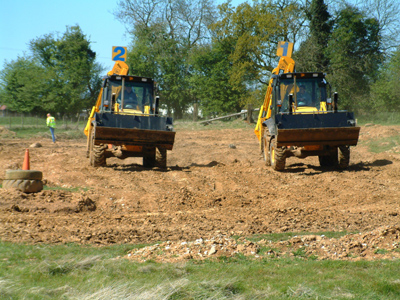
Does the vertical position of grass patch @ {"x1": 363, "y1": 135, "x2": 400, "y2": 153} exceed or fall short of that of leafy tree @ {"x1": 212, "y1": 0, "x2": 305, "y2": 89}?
it falls short

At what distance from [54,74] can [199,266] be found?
160 feet

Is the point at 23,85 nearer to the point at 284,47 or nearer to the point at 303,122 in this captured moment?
the point at 284,47

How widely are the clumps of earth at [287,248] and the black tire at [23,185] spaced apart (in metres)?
4.49

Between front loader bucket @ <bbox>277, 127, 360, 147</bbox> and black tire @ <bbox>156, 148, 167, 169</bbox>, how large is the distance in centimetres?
361

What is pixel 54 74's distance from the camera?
167ft

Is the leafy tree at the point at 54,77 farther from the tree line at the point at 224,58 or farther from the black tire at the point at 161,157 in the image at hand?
the black tire at the point at 161,157

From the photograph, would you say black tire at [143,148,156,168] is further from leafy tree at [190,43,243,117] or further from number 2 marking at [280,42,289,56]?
leafy tree at [190,43,243,117]

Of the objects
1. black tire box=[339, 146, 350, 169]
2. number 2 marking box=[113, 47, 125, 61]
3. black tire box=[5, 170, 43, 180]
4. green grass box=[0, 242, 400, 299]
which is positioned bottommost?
green grass box=[0, 242, 400, 299]

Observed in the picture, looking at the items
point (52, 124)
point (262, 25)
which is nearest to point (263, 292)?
point (52, 124)

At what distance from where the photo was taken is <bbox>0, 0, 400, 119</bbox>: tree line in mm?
36375

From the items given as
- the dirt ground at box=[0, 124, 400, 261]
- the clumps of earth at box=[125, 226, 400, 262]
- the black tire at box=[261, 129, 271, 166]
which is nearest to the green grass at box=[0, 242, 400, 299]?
the clumps of earth at box=[125, 226, 400, 262]

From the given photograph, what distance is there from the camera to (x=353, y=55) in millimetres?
37531

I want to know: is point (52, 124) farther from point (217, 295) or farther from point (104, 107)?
point (217, 295)

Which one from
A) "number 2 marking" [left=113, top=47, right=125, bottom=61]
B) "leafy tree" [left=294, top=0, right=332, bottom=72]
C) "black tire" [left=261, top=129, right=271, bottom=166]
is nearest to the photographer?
"black tire" [left=261, top=129, right=271, bottom=166]
